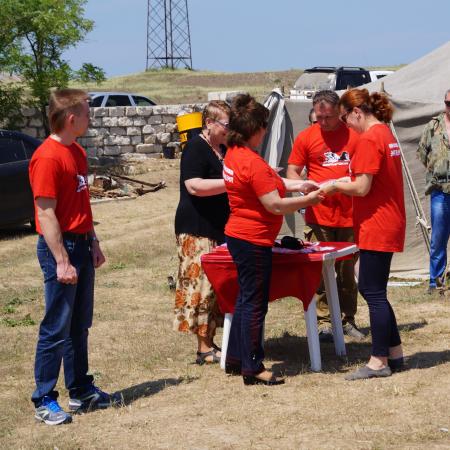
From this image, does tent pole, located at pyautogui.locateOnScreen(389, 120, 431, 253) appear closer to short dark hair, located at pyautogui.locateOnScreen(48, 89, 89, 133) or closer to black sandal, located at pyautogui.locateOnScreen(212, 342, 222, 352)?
black sandal, located at pyautogui.locateOnScreen(212, 342, 222, 352)

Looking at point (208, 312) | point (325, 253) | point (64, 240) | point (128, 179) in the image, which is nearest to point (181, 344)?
point (208, 312)

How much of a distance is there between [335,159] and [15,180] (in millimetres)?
7213

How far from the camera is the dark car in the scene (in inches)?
525

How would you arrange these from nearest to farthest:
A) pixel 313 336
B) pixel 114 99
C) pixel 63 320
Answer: pixel 63 320, pixel 313 336, pixel 114 99

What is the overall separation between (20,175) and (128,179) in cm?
471

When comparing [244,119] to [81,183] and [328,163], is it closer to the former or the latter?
[81,183]

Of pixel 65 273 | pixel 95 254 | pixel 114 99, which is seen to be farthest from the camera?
pixel 114 99

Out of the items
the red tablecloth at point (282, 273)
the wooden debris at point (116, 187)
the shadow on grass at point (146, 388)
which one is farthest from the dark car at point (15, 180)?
the red tablecloth at point (282, 273)

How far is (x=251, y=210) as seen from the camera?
5906mm

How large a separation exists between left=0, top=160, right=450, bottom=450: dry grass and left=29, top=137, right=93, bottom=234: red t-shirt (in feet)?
3.87

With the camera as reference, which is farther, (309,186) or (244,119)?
(309,186)

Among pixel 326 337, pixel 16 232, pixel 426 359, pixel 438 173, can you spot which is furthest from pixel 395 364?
pixel 16 232

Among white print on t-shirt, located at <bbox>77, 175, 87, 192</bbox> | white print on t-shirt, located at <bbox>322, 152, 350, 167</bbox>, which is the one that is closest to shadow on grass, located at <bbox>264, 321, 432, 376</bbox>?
white print on t-shirt, located at <bbox>322, 152, 350, 167</bbox>

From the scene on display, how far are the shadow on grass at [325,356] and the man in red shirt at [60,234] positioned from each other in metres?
1.66
